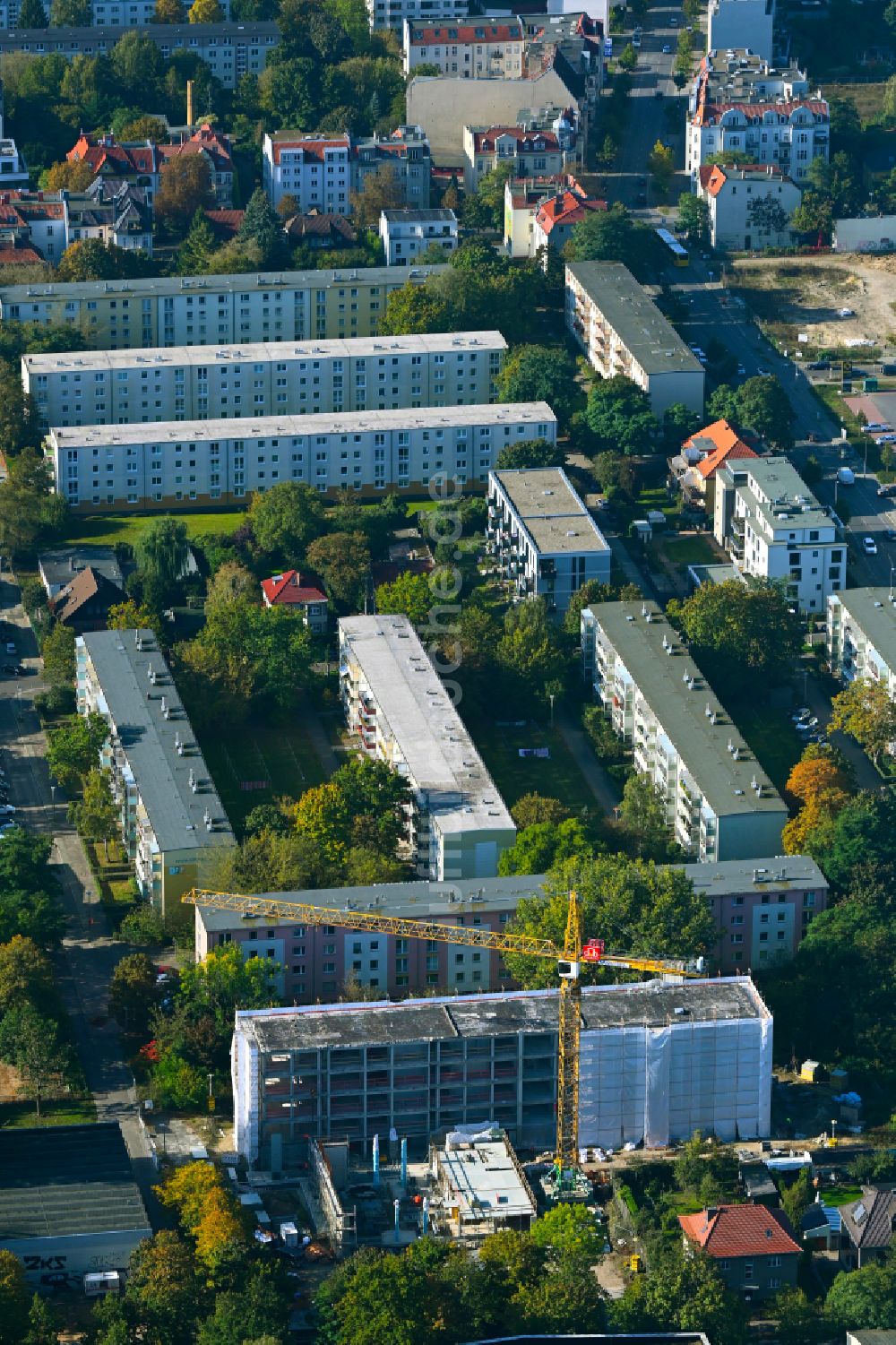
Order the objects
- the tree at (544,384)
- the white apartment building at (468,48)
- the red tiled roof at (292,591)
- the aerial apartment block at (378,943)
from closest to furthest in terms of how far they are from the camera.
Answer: the aerial apartment block at (378,943), the red tiled roof at (292,591), the tree at (544,384), the white apartment building at (468,48)

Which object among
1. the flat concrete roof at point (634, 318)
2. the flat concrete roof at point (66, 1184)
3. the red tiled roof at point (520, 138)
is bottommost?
the flat concrete roof at point (66, 1184)

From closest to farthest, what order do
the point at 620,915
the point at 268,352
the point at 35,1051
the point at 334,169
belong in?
the point at 35,1051 → the point at 620,915 → the point at 268,352 → the point at 334,169

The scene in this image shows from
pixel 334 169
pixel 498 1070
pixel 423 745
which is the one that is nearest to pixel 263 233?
pixel 334 169

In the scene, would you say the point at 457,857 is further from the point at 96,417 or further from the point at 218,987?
the point at 96,417

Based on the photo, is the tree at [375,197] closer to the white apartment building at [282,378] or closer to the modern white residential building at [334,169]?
the modern white residential building at [334,169]

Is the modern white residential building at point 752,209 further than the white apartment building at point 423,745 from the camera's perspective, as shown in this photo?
Yes

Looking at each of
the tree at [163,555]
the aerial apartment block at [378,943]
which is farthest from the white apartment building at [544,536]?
the aerial apartment block at [378,943]

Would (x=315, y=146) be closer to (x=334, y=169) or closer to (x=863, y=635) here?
(x=334, y=169)
